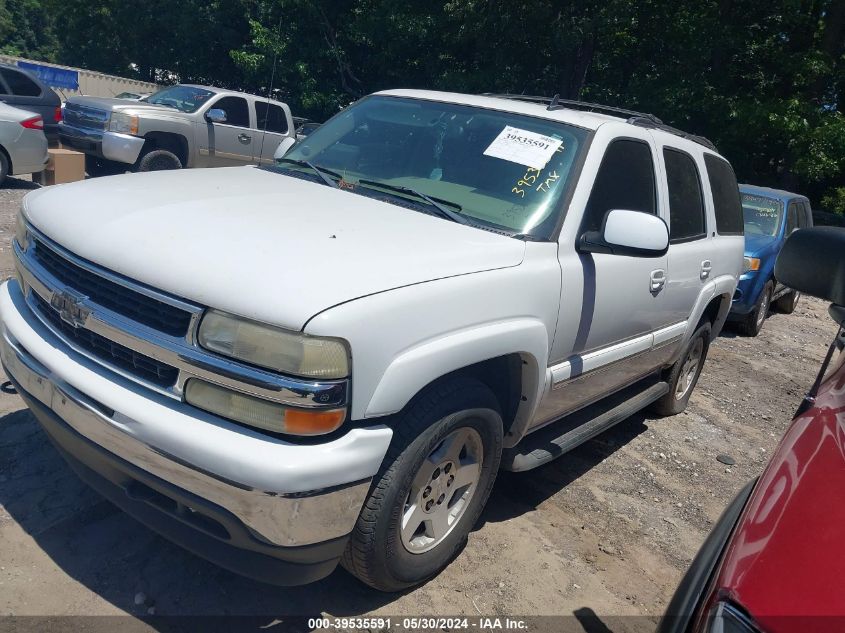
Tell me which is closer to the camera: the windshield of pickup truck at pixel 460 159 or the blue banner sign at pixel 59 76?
the windshield of pickup truck at pixel 460 159

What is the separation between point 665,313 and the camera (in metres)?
4.31

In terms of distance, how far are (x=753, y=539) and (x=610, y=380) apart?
2.48m

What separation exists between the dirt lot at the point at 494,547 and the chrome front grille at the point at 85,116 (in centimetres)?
783

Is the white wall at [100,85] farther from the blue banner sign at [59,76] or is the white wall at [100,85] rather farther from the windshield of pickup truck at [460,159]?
the windshield of pickup truck at [460,159]

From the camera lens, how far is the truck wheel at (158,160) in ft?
35.5

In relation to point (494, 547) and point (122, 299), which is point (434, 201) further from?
point (494, 547)

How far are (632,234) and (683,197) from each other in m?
1.59

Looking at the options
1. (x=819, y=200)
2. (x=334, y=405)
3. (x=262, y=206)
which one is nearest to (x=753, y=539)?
(x=334, y=405)

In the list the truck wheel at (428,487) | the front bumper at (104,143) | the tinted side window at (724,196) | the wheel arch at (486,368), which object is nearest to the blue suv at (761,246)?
the tinted side window at (724,196)

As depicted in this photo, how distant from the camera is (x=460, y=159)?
3584 mm

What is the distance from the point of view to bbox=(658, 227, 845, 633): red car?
4.37 feet

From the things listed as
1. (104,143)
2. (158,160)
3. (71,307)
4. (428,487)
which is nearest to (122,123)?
(104,143)

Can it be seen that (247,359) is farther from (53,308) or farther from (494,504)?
(494,504)

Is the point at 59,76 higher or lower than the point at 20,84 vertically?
lower
